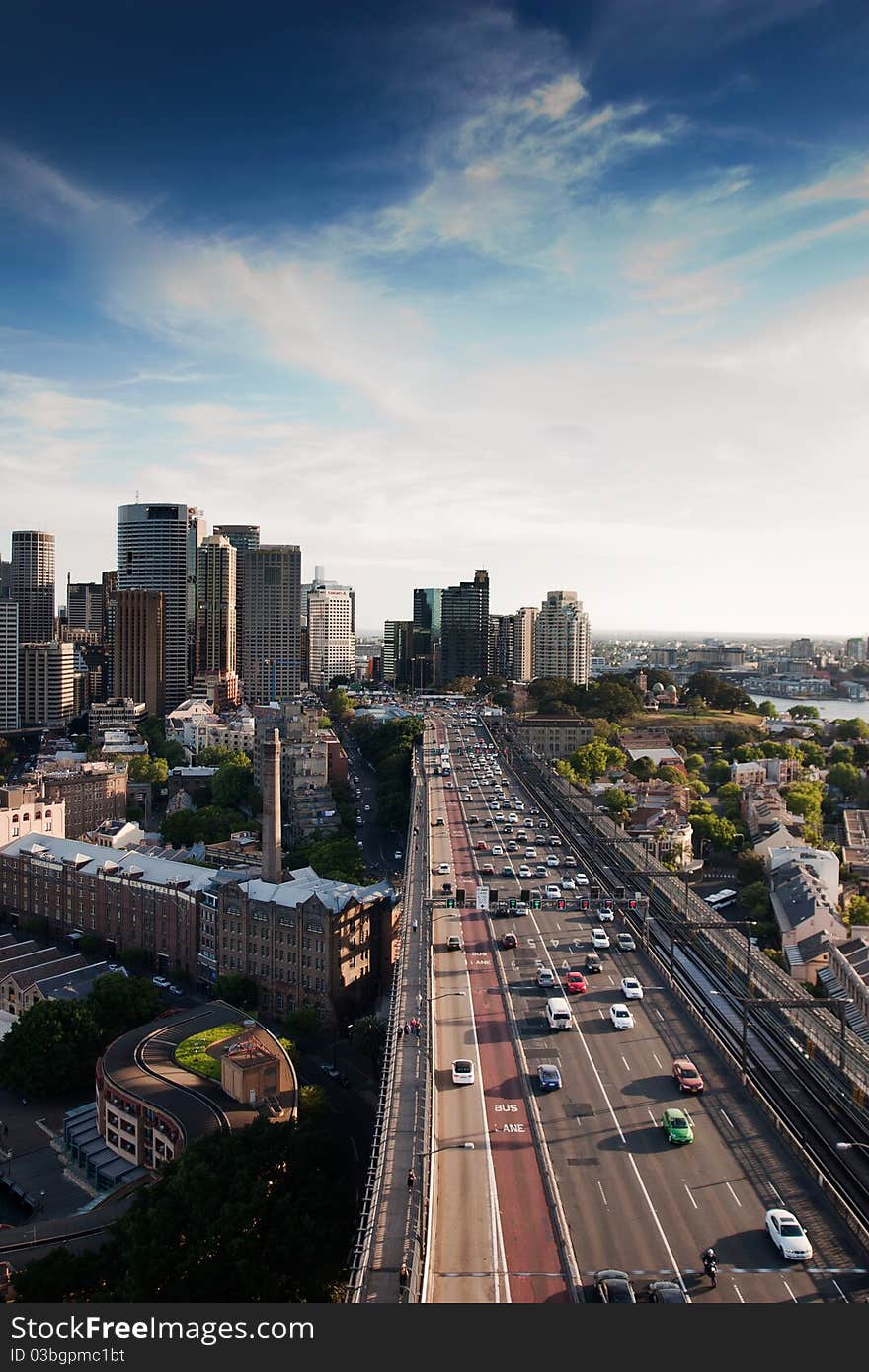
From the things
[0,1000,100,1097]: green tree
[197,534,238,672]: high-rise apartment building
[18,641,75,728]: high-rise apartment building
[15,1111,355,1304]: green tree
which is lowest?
[0,1000,100,1097]: green tree

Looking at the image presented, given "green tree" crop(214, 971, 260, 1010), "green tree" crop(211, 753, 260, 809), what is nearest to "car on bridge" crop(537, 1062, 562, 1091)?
"green tree" crop(214, 971, 260, 1010)

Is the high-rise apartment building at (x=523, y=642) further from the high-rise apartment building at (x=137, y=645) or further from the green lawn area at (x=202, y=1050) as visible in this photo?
the green lawn area at (x=202, y=1050)

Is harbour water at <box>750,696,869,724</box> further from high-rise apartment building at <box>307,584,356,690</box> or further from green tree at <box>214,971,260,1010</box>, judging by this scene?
green tree at <box>214,971,260,1010</box>

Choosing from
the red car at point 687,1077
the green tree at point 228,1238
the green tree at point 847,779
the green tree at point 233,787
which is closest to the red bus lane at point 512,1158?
the red car at point 687,1077

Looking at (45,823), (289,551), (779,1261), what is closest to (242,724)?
(45,823)

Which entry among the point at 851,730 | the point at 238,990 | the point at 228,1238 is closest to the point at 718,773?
the point at 851,730

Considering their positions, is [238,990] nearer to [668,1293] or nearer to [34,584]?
[668,1293]
